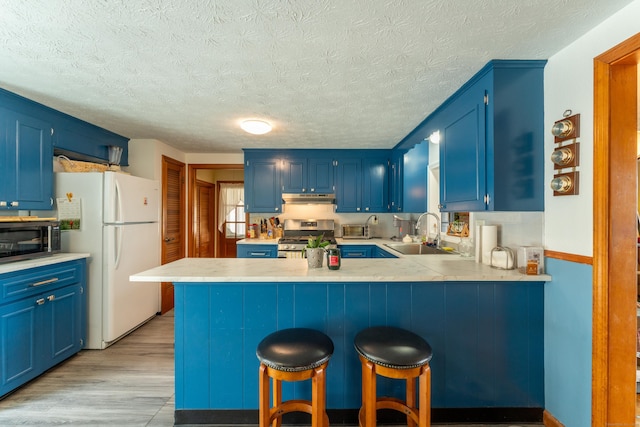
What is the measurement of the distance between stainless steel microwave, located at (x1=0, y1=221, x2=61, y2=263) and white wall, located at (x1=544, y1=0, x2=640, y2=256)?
3.75 metres

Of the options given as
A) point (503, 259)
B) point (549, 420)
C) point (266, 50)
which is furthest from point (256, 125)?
point (549, 420)

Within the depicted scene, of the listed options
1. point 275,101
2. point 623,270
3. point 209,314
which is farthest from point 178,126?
point 623,270

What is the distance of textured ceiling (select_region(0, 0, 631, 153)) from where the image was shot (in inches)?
51.5

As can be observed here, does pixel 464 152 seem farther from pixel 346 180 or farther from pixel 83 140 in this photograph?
pixel 83 140

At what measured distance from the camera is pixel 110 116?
9.21 feet

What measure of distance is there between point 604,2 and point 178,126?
3350 mm

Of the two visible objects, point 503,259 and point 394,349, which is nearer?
point 394,349

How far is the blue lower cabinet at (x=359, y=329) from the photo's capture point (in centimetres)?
179

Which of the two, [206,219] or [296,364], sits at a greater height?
[206,219]

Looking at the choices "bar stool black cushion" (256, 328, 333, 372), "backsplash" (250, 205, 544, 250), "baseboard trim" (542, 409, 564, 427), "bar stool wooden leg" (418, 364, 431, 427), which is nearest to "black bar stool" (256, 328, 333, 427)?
"bar stool black cushion" (256, 328, 333, 372)

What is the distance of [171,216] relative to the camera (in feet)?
13.5

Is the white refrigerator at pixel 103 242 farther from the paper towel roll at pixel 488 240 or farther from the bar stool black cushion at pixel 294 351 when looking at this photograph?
the paper towel roll at pixel 488 240

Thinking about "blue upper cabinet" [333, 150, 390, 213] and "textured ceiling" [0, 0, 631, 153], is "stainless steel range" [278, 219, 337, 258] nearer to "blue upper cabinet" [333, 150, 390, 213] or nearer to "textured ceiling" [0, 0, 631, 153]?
"blue upper cabinet" [333, 150, 390, 213]

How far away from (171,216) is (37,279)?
1.95 m
